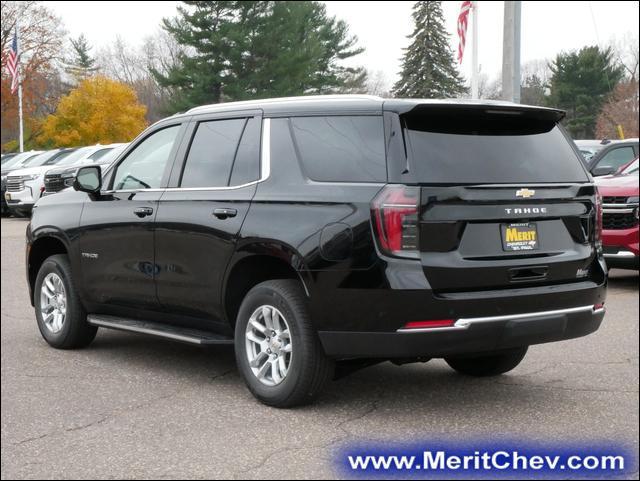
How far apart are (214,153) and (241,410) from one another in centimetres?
155

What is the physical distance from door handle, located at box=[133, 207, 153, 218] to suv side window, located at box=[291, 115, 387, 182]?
1190mm

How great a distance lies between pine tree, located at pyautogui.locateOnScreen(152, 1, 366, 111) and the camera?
479 centimetres

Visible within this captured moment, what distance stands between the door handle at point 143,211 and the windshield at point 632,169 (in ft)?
23.4

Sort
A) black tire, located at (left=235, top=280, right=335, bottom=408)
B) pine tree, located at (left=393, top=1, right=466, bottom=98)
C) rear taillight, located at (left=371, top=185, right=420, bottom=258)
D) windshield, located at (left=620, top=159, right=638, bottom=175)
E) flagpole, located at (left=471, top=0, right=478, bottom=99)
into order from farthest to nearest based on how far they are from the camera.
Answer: windshield, located at (left=620, top=159, right=638, bottom=175) → black tire, located at (left=235, top=280, right=335, bottom=408) → rear taillight, located at (left=371, top=185, right=420, bottom=258) → flagpole, located at (left=471, top=0, right=478, bottom=99) → pine tree, located at (left=393, top=1, right=466, bottom=98)

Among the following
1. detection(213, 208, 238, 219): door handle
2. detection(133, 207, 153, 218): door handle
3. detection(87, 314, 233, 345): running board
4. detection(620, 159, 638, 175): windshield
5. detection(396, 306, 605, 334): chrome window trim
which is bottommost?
detection(87, 314, 233, 345): running board

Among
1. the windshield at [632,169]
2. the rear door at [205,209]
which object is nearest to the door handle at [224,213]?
the rear door at [205,209]

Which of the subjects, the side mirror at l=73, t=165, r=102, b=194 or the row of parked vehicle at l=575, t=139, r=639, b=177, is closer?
the side mirror at l=73, t=165, r=102, b=194

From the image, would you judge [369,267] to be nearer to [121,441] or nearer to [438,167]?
[438,167]

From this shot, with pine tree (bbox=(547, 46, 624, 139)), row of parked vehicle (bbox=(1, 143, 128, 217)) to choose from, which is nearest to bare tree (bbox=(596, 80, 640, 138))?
pine tree (bbox=(547, 46, 624, 139))

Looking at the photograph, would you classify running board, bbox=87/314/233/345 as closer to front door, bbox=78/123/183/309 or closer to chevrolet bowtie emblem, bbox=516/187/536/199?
front door, bbox=78/123/183/309

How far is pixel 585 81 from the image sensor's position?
385 centimetres

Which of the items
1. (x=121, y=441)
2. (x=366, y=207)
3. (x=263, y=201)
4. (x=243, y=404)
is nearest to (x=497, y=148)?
(x=366, y=207)

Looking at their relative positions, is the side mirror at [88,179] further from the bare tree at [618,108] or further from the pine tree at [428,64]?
the bare tree at [618,108]

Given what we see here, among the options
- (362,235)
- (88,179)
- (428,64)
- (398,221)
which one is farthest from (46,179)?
(428,64)
